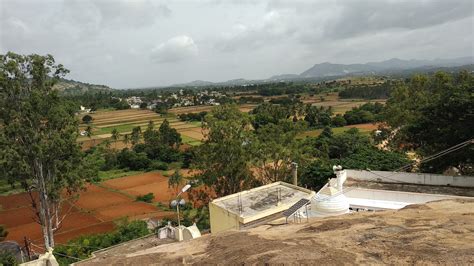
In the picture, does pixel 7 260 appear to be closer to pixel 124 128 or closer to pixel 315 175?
pixel 315 175

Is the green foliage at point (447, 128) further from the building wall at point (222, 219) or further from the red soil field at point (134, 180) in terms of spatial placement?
the red soil field at point (134, 180)

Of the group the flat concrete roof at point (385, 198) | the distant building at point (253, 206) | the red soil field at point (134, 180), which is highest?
the flat concrete roof at point (385, 198)

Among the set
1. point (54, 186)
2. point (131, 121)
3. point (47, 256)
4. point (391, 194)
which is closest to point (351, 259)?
point (47, 256)

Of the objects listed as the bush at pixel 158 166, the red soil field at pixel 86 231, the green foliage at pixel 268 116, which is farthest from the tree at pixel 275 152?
the green foliage at pixel 268 116

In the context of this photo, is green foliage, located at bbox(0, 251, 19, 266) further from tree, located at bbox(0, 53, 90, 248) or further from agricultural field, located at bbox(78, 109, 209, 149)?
agricultural field, located at bbox(78, 109, 209, 149)

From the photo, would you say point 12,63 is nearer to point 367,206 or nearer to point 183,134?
point 367,206

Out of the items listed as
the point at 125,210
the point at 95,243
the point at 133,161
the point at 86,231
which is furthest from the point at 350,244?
the point at 133,161
